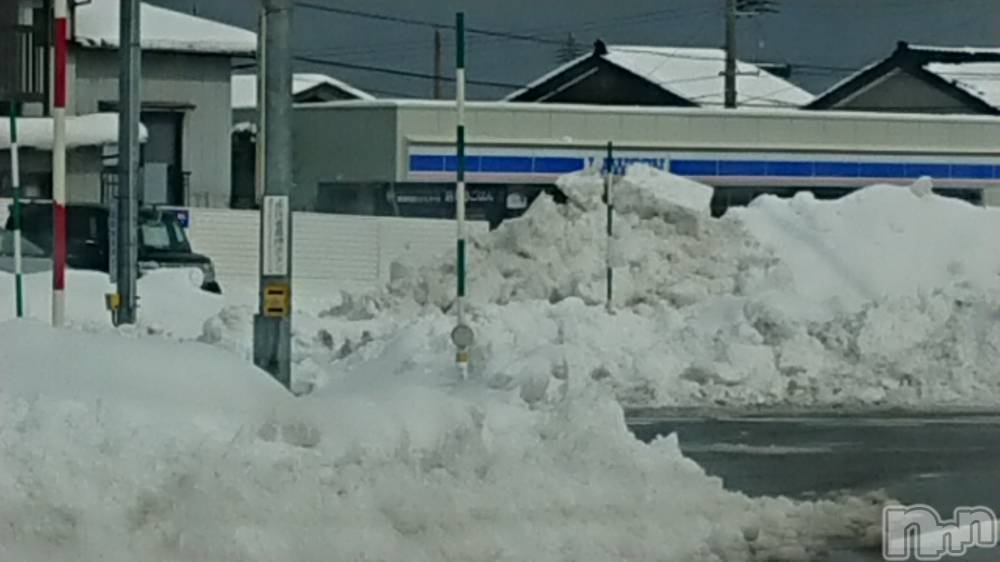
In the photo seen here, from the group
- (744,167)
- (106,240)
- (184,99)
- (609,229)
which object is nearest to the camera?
(609,229)

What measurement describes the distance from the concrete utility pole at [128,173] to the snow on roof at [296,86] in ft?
103

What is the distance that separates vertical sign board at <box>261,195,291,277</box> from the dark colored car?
1809 centimetres

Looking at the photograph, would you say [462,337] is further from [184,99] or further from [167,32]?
[167,32]

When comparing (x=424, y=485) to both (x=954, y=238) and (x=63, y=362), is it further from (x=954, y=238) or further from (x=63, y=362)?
(x=954, y=238)

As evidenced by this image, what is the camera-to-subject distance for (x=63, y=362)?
35.0 feet

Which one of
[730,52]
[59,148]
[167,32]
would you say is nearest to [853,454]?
[59,148]

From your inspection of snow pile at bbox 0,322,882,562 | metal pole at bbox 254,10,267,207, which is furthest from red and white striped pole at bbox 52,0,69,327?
snow pile at bbox 0,322,882,562

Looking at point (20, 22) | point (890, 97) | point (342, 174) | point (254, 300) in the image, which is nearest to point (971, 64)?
point (890, 97)

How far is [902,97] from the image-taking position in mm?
70312

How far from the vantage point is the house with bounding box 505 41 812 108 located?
235 ft

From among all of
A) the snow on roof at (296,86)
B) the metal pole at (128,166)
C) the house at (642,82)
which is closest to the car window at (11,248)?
the metal pole at (128,166)

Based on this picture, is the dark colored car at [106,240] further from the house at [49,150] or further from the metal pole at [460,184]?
the metal pole at [460,184]

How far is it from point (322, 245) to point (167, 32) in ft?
33.4

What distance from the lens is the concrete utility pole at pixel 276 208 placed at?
12438 mm
